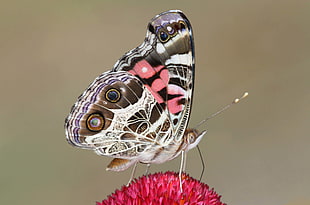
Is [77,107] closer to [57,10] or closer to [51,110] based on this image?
[51,110]

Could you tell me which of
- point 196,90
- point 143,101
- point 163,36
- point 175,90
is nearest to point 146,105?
point 143,101

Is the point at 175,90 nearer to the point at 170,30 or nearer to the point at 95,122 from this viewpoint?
the point at 170,30

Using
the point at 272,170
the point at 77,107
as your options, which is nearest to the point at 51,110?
the point at 272,170

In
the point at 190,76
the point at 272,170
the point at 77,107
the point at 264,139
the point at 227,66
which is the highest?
the point at 227,66

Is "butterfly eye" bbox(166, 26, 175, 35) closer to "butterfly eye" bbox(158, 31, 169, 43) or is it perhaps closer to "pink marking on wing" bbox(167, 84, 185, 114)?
"butterfly eye" bbox(158, 31, 169, 43)

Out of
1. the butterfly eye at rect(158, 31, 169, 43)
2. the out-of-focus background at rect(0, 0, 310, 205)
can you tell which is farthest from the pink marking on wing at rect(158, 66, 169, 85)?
the out-of-focus background at rect(0, 0, 310, 205)

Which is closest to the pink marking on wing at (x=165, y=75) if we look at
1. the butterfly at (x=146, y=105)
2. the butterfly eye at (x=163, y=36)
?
the butterfly at (x=146, y=105)

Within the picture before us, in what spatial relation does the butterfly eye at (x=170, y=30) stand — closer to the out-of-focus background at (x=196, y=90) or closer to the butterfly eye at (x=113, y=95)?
the butterfly eye at (x=113, y=95)
